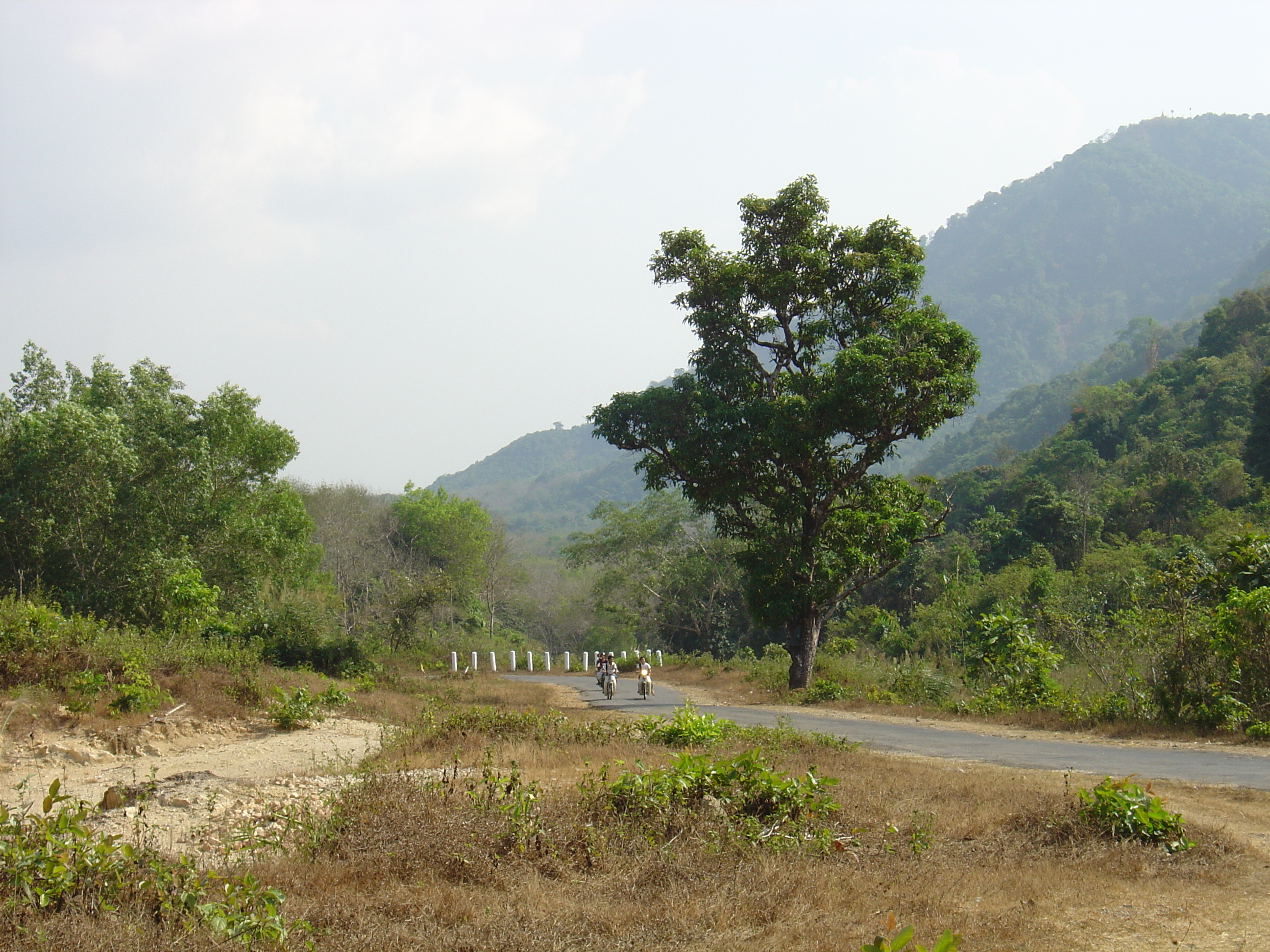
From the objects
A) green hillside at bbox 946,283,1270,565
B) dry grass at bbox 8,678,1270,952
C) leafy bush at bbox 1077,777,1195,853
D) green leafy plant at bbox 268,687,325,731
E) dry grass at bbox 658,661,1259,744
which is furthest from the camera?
green hillside at bbox 946,283,1270,565

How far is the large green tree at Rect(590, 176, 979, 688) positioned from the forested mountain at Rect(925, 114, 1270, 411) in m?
135

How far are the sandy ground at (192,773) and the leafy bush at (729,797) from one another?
2557mm

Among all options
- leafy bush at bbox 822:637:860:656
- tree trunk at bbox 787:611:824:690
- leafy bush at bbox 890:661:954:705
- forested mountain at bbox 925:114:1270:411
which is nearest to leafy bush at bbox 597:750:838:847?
leafy bush at bbox 890:661:954:705

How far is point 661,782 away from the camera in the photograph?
7148 mm

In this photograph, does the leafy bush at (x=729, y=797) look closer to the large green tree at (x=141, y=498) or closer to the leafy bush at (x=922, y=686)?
the leafy bush at (x=922, y=686)

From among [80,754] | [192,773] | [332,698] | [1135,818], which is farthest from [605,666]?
[1135,818]

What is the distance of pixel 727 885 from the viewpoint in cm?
562

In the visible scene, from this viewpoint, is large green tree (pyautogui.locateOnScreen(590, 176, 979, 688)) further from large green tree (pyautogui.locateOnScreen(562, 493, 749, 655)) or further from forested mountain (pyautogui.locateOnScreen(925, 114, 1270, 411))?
forested mountain (pyautogui.locateOnScreen(925, 114, 1270, 411))

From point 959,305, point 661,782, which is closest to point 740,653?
point 661,782

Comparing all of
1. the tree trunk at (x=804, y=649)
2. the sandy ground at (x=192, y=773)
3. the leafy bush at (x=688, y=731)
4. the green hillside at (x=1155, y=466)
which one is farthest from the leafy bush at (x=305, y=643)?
the green hillside at (x=1155, y=466)

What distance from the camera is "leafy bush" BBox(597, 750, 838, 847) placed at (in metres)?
6.87

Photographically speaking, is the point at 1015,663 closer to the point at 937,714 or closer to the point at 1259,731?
the point at 937,714

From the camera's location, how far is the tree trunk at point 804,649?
21828mm

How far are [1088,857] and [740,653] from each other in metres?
32.8
